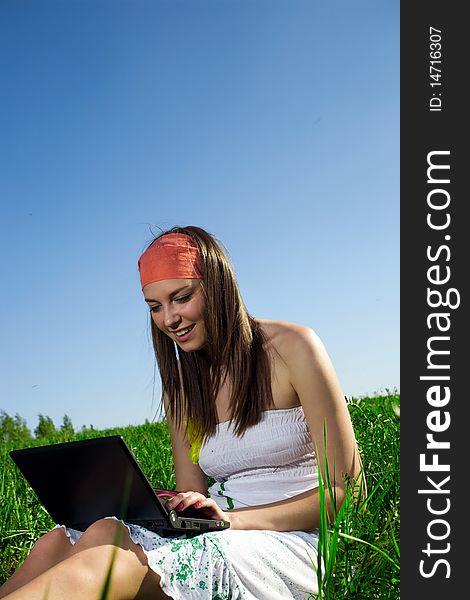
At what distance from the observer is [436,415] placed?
2186mm

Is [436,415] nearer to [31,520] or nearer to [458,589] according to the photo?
[458,589]

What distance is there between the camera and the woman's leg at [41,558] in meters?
2.39

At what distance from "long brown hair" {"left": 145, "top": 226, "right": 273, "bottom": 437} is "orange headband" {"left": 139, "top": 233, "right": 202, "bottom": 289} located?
0.11ft

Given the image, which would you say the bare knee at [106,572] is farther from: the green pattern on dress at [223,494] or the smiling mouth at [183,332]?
the smiling mouth at [183,332]

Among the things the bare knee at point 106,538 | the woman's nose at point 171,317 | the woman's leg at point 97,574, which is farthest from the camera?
the woman's nose at point 171,317

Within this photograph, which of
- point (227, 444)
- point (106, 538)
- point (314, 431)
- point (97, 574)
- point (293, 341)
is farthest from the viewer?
point (227, 444)

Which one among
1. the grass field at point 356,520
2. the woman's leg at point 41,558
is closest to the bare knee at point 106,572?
the woman's leg at point 41,558

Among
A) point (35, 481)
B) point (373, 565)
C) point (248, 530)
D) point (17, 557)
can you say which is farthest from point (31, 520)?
point (373, 565)

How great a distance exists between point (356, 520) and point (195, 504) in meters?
0.47

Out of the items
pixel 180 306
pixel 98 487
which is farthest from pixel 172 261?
pixel 98 487

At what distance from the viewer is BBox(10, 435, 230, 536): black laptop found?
7.23 feet

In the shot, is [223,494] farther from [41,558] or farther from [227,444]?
[41,558]

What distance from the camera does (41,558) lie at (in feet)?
8.04

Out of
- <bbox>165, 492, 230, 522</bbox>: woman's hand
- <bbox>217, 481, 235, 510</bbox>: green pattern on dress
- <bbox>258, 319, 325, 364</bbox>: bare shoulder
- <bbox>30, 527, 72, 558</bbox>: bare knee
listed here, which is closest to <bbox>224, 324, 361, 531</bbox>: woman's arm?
<bbox>258, 319, 325, 364</bbox>: bare shoulder
